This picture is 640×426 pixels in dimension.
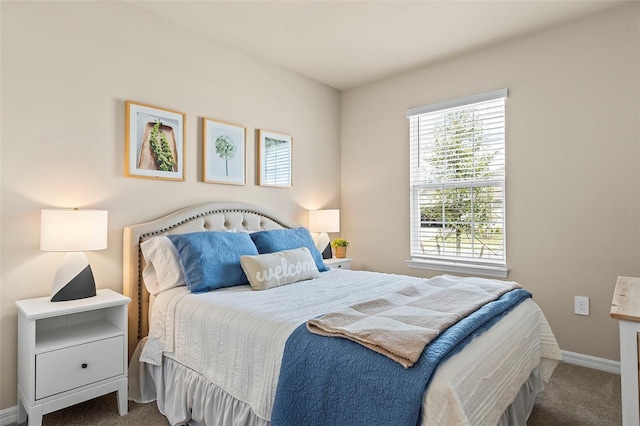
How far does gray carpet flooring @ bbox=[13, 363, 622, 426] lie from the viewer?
6.69 feet

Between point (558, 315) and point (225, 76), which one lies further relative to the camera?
point (225, 76)

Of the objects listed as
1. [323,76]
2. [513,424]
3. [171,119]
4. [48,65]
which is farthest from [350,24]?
[513,424]

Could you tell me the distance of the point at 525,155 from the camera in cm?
305

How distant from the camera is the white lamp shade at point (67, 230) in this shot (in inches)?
78.8

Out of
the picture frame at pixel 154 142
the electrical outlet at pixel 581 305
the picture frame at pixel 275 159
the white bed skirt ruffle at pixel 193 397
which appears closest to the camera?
the white bed skirt ruffle at pixel 193 397

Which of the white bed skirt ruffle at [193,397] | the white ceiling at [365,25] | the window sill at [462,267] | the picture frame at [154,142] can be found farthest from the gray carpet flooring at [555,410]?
the white ceiling at [365,25]

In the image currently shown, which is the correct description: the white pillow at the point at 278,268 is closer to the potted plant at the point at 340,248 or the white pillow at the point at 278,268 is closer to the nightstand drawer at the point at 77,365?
the nightstand drawer at the point at 77,365

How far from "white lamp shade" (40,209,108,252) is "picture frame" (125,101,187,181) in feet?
1.88

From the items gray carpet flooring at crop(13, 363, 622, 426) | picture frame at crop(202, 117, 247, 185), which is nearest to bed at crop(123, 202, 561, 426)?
gray carpet flooring at crop(13, 363, 622, 426)

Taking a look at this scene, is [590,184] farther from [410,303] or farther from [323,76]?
[323,76]

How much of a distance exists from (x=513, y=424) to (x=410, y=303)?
68 cm

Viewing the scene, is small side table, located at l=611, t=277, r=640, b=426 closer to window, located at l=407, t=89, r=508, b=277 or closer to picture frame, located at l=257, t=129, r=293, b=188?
window, located at l=407, t=89, r=508, b=277

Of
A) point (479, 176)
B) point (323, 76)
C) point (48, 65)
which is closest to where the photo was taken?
point (48, 65)

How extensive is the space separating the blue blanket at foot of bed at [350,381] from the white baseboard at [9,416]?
1694mm
